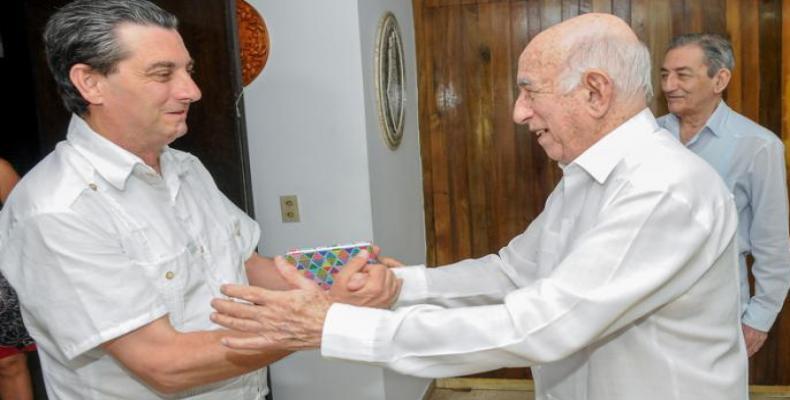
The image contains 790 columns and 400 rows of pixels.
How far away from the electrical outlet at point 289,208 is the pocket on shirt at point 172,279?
1258 mm

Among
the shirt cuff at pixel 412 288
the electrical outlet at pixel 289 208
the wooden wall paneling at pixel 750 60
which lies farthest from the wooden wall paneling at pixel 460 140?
the shirt cuff at pixel 412 288

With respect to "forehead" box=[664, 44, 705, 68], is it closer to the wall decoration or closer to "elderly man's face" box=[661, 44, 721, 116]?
"elderly man's face" box=[661, 44, 721, 116]

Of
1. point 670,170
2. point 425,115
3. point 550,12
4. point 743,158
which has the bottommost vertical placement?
point 743,158

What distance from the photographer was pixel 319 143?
262cm

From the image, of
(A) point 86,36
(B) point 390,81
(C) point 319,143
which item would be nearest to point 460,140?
(B) point 390,81

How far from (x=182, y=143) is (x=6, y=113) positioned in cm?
108

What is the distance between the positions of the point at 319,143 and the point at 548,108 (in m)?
1.45

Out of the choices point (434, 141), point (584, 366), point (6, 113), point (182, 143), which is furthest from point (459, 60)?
point (584, 366)

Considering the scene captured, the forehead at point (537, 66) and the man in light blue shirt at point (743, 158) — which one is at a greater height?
the forehead at point (537, 66)

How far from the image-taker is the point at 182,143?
2.40 m

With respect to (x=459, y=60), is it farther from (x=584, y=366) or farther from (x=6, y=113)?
(x=584, y=366)

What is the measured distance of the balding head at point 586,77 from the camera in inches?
48.0

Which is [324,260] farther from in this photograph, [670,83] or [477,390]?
[477,390]

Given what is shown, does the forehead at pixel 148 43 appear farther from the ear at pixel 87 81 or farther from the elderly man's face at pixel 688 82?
the elderly man's face at pixel 688 82
